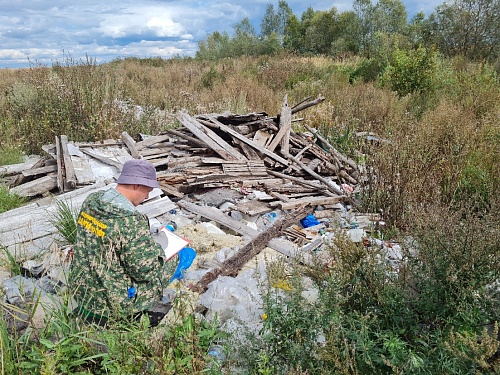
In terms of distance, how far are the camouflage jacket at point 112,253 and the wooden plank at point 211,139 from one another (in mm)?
4133

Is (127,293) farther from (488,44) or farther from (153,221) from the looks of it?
(488,44)

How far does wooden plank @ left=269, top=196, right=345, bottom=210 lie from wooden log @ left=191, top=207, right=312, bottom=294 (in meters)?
0.26

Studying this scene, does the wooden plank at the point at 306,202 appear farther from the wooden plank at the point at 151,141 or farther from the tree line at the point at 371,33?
the tree line at the point at 371,33

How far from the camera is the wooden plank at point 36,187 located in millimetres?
6074

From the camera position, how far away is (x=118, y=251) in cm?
295

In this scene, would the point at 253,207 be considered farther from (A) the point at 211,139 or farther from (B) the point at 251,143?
(A) the point at 211,139

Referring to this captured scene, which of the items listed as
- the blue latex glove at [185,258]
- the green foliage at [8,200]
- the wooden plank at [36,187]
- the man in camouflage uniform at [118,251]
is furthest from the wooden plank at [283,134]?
the man in camouflage uniform at [118,251]

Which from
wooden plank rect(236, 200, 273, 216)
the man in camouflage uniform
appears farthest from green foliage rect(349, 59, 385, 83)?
the man in camouflage uniform

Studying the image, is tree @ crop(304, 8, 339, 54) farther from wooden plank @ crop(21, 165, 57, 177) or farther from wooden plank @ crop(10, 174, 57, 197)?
wooden plank @ crop(10, 174, 57, 197)

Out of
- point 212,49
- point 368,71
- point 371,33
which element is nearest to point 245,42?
point 212,49


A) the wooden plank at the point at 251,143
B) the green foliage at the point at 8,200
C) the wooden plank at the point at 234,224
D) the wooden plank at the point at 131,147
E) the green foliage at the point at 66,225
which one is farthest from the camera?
the wooden plank at the point at 251,143

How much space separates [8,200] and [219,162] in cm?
334

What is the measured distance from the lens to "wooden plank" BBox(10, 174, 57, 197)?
19.9ft

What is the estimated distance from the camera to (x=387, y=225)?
5.18 m
